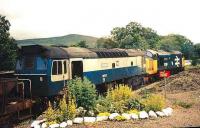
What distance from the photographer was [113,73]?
25.4 meters

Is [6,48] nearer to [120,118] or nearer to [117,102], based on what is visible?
[117,102]

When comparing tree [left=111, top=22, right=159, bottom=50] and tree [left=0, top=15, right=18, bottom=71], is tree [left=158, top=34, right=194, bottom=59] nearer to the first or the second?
tree [left=111, top=22, right=159, bottom=50]

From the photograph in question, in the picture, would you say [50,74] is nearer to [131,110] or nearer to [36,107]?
[36,107]

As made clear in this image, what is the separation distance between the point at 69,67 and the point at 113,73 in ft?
25.1

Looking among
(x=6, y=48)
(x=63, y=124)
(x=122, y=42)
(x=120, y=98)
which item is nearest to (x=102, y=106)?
(x=120, y=98)

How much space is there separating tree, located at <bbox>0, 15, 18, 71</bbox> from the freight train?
19.0 metres

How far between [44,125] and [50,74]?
3957 mm

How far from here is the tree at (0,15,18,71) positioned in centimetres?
4388

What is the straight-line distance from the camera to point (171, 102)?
18031 mm

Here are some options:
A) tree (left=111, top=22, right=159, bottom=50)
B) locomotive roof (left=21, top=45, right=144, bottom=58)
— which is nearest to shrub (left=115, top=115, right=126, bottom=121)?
locomotive roof (left=21, top=45, right=144, bottom=58)

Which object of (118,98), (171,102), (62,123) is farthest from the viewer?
(171,102)

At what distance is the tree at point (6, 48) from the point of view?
43875 mm

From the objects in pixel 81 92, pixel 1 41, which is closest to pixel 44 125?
pixel 81 92

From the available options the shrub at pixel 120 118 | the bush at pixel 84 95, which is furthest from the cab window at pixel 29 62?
the shrub at pixel 120 118
